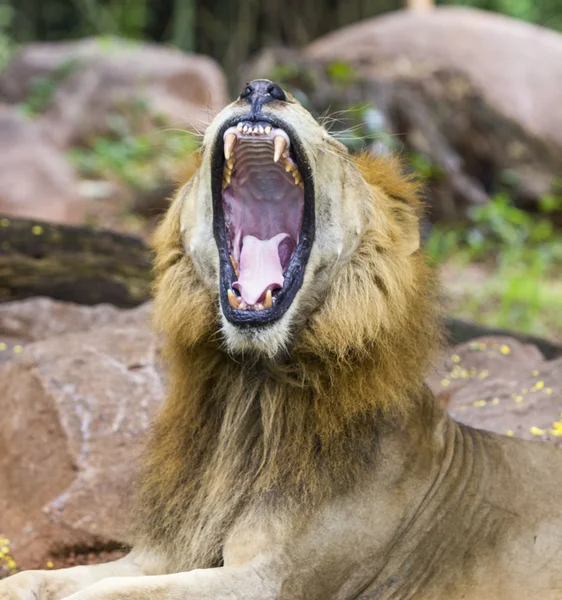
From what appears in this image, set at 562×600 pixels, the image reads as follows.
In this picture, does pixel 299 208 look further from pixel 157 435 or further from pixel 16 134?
pixel 16 134

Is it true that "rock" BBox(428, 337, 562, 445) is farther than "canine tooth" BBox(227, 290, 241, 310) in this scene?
Yes

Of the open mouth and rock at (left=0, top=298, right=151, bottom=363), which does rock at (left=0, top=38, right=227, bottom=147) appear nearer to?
rock at (left=0, top=298, right=151, bottom=363)

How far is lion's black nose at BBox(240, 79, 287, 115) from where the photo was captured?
2.90m

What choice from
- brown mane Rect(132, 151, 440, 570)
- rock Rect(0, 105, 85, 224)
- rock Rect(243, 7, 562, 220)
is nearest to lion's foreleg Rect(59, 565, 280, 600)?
brown mane Rect(132, 151, 440, 570)

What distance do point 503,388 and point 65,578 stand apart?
230 centimetres

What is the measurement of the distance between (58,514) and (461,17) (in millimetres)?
9962

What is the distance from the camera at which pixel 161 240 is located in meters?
3.21

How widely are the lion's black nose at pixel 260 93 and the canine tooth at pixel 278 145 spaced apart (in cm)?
9

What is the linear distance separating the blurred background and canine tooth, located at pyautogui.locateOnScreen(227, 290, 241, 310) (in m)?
5.36

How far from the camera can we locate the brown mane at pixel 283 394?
111 inches

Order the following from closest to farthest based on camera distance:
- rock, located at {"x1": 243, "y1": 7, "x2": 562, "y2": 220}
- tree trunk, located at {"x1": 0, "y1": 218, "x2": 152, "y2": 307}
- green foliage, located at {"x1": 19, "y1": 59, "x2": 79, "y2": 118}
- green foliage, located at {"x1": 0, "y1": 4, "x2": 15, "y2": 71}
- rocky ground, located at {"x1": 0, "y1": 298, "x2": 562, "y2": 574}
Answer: rocky ground, located at {"x1": 0, "y1": 298, "x2": 562, "y2": 574} → tree trunk, located at {"x1": 0, "y1": 218, "x2": 152, "y2": 307} → rock, located at {"x1": 243, "y1": 7, "x2": 562, "y2": 220} → green foliage, located at {"x1": 19, "y1": 59, "x2": 79, "y2": 118} → green foliage, located at {"x1": 0, "y1": 4, "x2": 15, "y2": 71}

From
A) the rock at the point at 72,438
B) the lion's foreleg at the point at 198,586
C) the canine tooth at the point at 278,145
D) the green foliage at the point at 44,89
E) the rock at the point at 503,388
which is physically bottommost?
the green foliage at the point at 44,89

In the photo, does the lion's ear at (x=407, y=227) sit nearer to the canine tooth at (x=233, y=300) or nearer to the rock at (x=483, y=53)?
the canine tooth at (x=233, y=300)

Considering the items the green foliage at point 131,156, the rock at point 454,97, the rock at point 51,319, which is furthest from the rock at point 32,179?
the rock at point 51,319
